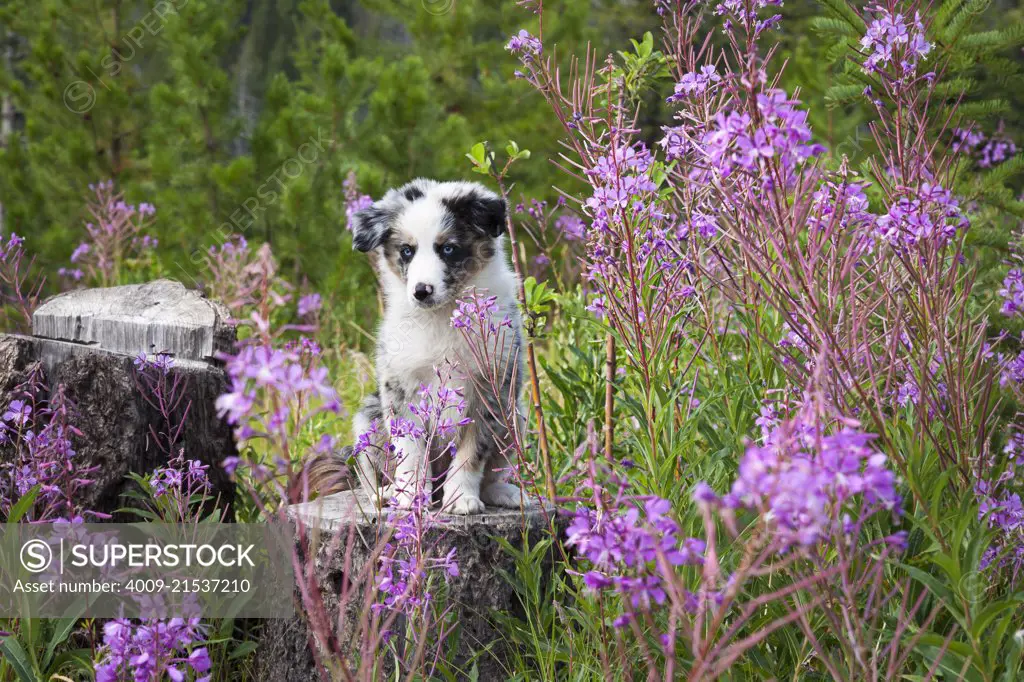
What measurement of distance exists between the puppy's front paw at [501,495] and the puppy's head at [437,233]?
2.36 ft

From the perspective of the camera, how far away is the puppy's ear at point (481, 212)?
3.47m

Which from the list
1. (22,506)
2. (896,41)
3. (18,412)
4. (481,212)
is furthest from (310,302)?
(481,212)

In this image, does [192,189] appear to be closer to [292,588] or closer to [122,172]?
[122,172]

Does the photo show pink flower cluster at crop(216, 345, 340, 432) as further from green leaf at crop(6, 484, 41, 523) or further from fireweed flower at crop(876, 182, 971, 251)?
green leaf at crop(6, 484, 41, 523)

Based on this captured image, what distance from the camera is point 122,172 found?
28.6 ft

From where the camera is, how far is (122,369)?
10.5ft

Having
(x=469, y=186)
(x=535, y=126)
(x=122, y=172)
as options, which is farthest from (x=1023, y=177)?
(x=122, y=172)

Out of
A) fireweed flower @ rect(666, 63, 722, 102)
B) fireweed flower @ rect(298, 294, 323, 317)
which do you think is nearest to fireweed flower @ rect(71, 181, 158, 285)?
fireweed flower @ rect(298, 294, 323, 317)

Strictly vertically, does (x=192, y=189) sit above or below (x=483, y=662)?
above

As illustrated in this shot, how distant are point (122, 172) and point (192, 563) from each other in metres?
6.82

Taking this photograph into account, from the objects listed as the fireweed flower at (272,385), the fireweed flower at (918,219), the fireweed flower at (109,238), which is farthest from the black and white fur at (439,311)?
the fireweed flower at (109,238)

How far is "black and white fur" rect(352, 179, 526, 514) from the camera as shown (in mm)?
3211

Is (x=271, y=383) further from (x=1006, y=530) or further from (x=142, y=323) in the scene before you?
(x=142, y=323)

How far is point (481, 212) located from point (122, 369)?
143 centimetres
